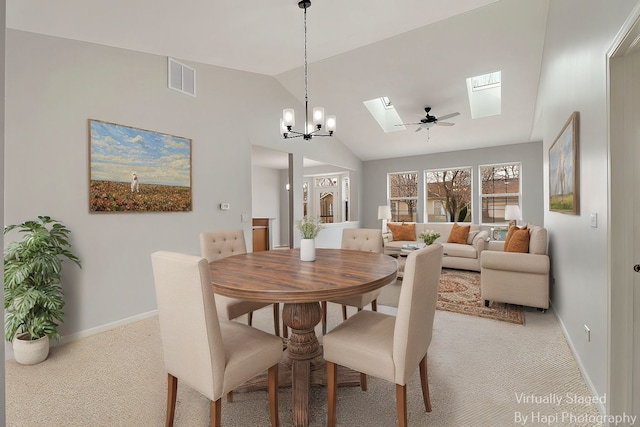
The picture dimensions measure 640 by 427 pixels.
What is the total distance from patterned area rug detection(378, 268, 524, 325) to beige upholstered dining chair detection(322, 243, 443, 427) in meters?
1.96

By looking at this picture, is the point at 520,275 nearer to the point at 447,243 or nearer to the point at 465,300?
the point at 465,300

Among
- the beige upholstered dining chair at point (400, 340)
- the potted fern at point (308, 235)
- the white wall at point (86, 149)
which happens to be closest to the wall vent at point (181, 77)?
the white wall at point (86, 149)

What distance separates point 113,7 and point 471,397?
3.74m

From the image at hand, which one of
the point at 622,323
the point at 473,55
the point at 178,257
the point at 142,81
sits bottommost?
the point at 622,323

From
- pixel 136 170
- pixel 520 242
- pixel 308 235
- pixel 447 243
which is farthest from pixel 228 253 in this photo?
pixel 447 243

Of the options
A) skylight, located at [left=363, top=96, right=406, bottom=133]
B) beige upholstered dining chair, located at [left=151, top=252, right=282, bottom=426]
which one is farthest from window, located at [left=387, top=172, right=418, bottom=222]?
beige upholstered dining chair, located at [left=151, top=252, right=282, bottom=426]

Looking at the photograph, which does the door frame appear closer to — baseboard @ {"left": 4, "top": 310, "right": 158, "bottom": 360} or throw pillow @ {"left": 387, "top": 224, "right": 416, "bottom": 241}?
baseboard @ {"left": 4, "top": 310, "right": 158, "bottom": 360}

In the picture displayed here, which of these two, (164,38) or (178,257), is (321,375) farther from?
(164,38)

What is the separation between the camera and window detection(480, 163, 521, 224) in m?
6.47

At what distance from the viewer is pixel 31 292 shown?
89.9 inches

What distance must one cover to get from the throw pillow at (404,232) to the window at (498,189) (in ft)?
A: 5.14

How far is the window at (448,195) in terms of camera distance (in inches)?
274

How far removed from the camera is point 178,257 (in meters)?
1.37

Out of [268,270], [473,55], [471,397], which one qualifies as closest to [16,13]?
[268,270]
